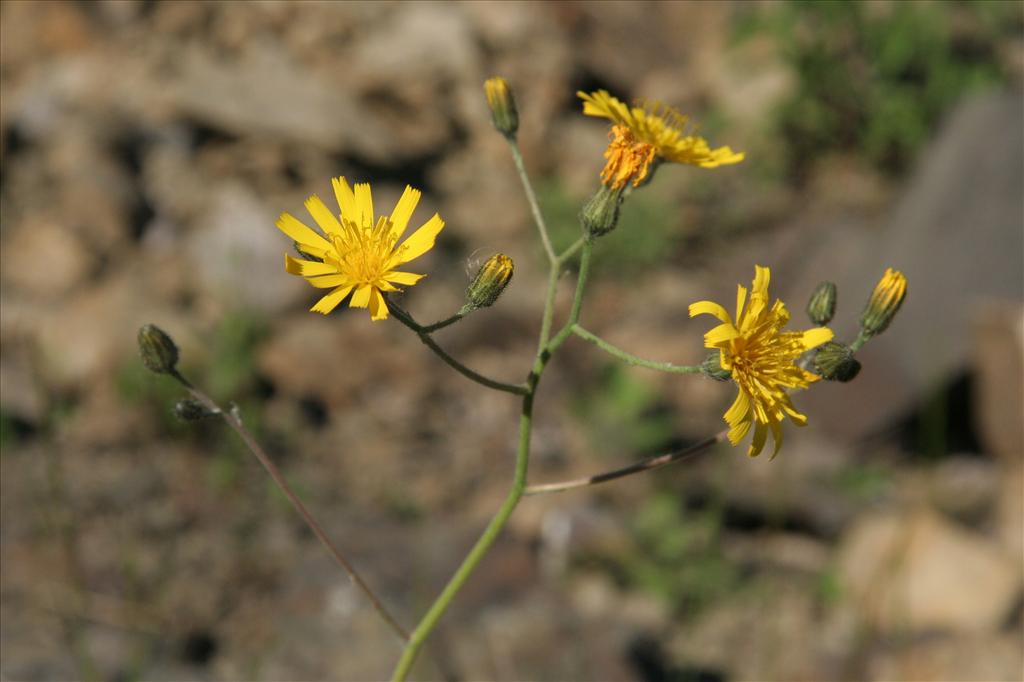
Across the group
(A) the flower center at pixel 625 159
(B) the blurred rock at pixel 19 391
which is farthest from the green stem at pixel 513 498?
(B) the blurred rock at pixel 19 391

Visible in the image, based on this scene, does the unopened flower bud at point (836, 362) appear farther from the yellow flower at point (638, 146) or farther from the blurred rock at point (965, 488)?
the blurred rock at point (965, 488)

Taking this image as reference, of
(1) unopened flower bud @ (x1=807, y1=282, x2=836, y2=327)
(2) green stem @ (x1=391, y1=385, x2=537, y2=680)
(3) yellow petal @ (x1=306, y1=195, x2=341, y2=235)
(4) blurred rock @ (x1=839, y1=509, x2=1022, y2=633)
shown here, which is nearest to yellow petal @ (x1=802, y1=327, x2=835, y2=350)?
(1) unopened flower bud @ (x1=807, y1=282, x2=836, y2=327)

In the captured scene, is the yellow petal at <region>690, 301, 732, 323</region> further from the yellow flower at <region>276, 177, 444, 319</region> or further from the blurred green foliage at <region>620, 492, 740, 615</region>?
the blurred green foliage at <region>620, 492, 740, 615</region>

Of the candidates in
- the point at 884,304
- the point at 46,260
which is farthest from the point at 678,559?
the point at 46,260

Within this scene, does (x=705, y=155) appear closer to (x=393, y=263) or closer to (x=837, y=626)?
(x=393, y=263)

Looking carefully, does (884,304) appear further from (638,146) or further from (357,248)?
(357,248)
